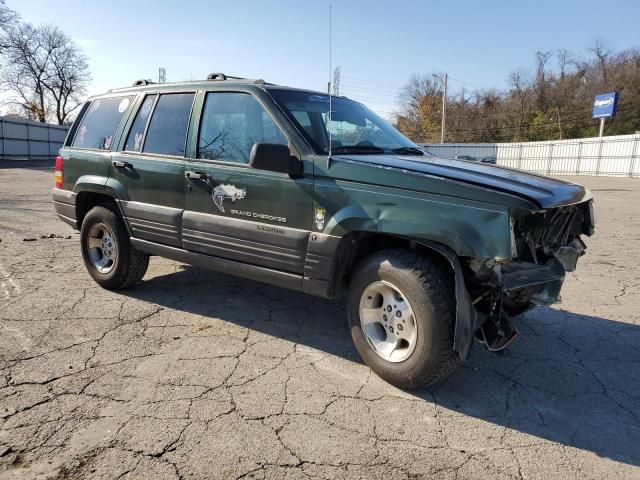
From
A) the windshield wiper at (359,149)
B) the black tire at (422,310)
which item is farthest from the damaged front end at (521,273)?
the windshield wiper at (359,149)

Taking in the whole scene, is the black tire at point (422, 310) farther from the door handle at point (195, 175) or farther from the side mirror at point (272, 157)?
the door handle at point (195, 175)

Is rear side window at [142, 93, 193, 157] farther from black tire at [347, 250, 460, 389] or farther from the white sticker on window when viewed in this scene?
A: black tire at [347, 250, 460, 389]

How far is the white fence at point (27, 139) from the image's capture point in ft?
95.5

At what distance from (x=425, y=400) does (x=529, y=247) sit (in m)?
1.17

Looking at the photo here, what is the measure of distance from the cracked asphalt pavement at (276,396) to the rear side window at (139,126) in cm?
149

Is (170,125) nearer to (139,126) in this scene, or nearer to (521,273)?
(139,126)

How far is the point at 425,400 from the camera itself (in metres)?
3.14

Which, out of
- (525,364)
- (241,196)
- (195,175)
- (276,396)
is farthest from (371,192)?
(525,364)

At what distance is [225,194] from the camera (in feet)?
12.7

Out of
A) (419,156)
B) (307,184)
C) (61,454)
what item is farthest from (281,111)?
(61,454)

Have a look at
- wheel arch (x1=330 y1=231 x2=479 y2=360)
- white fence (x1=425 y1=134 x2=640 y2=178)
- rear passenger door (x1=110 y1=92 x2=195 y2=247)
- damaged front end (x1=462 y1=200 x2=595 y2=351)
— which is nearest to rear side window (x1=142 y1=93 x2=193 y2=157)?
rear passenger door (x1=110 y1=92 x2=195 y2=247)

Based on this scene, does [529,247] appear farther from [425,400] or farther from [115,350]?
[115,350]

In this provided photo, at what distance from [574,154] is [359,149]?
38472 millimetres

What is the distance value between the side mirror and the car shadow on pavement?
146cm
